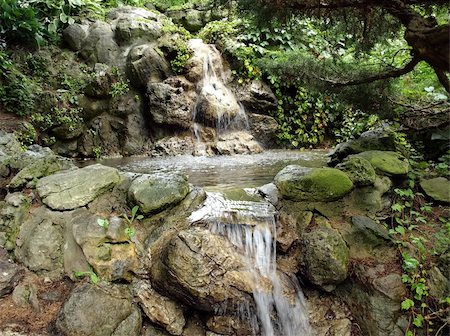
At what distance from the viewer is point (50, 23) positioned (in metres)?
8.06

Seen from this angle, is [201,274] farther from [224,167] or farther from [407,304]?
[224,167]

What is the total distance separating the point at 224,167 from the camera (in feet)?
19.4

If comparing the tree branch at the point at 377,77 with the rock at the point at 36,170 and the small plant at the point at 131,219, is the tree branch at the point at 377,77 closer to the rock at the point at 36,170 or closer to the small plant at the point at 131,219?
the small plant at the point at 131,219

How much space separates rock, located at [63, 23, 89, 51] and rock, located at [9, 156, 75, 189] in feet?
18.3

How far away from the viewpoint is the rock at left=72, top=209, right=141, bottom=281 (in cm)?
303

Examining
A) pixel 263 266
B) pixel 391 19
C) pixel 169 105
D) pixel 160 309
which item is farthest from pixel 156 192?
pixel 169 105

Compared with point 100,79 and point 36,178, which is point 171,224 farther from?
point 100,79

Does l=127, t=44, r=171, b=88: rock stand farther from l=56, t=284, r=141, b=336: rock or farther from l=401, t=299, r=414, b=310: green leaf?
l=401, t=299, r=414, b=310: green leaf

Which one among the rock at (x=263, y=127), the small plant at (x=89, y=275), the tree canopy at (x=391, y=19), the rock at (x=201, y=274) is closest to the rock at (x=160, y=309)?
the rock at (x=201, y=274)

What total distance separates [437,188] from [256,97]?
18.2ft

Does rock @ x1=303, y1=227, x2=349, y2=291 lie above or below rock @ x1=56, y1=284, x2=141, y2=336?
above

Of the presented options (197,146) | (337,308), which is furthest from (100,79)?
(337,308)

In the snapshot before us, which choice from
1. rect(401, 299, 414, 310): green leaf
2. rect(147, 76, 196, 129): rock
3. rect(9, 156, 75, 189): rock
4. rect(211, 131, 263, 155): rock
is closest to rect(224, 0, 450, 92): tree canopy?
rect(401, 299, 414, 310): green leaf

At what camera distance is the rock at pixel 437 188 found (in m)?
3.88
